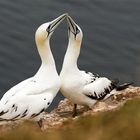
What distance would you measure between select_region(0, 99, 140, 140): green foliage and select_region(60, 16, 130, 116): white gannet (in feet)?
15.3

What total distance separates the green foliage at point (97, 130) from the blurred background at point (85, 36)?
10.5m

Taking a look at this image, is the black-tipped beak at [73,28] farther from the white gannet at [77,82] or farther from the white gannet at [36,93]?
the white gannet at [36,93]

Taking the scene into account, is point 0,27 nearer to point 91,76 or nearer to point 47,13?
point 47,13

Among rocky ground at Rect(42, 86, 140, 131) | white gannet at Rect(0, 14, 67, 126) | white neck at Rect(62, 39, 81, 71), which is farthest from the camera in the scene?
rocky ground at Rect(42, 86, 140, 131)

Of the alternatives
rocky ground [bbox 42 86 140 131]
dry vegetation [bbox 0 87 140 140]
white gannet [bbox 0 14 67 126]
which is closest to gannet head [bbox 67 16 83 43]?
white gannet [bbox 0 14 67 126]

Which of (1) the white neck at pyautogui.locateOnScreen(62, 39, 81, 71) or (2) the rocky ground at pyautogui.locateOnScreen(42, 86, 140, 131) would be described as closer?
(1) the white neck at pyautogui.locateOnScreen(62, 39, 81, 71)

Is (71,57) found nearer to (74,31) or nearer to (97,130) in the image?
A: (74,31)

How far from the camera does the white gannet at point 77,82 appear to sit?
12141mm

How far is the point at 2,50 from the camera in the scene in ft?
64.2

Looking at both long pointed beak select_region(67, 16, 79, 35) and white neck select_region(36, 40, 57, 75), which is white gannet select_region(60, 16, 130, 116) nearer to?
long pointed beak select_region(67, 16, 79, 35)

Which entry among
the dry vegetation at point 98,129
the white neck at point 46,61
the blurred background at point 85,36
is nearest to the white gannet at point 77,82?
the white neck at point 46,61

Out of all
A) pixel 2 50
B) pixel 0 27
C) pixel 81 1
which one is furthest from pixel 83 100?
pixel 81 1

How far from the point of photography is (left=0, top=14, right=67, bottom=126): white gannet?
10.6 m

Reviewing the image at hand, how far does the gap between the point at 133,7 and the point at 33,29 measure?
410 centimetres
